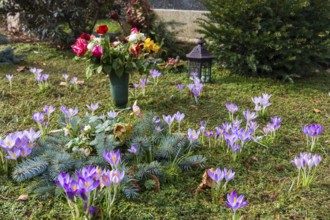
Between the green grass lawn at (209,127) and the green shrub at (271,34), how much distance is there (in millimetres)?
257

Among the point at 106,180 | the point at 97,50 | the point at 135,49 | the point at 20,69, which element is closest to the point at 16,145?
the point at 106,180

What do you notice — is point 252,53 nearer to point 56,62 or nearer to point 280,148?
point 280,148

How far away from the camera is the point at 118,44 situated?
3779 mm

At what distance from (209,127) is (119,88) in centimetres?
100

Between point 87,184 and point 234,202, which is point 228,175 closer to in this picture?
point 234,202

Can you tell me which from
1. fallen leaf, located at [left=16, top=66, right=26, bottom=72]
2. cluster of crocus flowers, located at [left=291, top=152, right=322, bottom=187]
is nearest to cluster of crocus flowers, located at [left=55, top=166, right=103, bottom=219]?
cluster of crocus flowers, located at [left=291, top=152, right=322, bottom=187]

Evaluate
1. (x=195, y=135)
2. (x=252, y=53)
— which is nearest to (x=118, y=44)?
(x=195, y=135)

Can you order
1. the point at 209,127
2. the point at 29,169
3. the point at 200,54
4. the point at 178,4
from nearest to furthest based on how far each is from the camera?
the point at 29,169, the point at 209,127, the point at 200,54, the point at 178,4

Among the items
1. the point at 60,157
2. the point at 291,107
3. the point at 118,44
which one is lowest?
the point at 291,107

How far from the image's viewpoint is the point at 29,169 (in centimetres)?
233

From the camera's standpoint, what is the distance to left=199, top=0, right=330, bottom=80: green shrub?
497 cm

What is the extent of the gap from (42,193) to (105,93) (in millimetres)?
2313

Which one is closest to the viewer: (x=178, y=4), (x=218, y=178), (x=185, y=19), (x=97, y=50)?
(x=218, y=178)

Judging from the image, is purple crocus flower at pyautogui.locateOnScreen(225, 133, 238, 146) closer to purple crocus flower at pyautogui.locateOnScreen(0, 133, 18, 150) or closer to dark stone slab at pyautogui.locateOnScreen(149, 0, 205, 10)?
purple crocus flower at pyautogui.locateOnScreen(0, 133, 18, 150)
